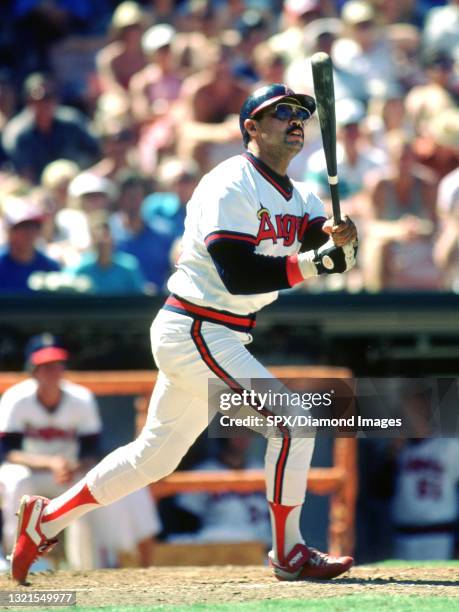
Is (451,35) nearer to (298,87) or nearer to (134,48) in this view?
(298,87)

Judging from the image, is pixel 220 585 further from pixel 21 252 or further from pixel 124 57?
pixel 124 57

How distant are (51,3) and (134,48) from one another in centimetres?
95

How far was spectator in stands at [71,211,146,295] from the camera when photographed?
819cm

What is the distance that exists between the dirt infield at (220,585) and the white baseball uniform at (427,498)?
2015mm

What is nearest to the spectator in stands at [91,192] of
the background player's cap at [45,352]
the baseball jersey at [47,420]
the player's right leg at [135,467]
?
the background player's cap at [45,352]

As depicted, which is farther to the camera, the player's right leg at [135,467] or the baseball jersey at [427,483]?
the baseball jersey at [427,483]

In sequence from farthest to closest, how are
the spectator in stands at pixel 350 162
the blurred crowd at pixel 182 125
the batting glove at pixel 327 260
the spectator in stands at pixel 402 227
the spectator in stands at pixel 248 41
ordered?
the spectator in stands at pixel 248 41, the spectator in stands at pixel 350 162, the blurred crowd at pixel 182 125, the spectator in stands at pixel 402 227, the batting glove at pixel 327 260

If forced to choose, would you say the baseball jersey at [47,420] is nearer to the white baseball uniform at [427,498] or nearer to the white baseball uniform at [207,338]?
the white baseball uniform at [427,498]

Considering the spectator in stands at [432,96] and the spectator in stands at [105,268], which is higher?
the spectator in stands at [432,96]

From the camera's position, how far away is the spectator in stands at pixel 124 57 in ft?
34.5

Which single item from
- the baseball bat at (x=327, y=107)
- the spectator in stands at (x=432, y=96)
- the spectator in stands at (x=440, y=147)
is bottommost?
the baseball bat at (x=327, y=107)

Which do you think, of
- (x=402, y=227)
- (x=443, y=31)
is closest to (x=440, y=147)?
(x=402, y=227)

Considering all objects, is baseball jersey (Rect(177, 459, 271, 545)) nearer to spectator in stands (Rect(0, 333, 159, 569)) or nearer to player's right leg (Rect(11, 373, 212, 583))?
spectator in stands (Rect(0, 333, 159, 569))

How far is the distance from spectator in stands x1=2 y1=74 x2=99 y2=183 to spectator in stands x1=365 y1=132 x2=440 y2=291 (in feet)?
7.61
